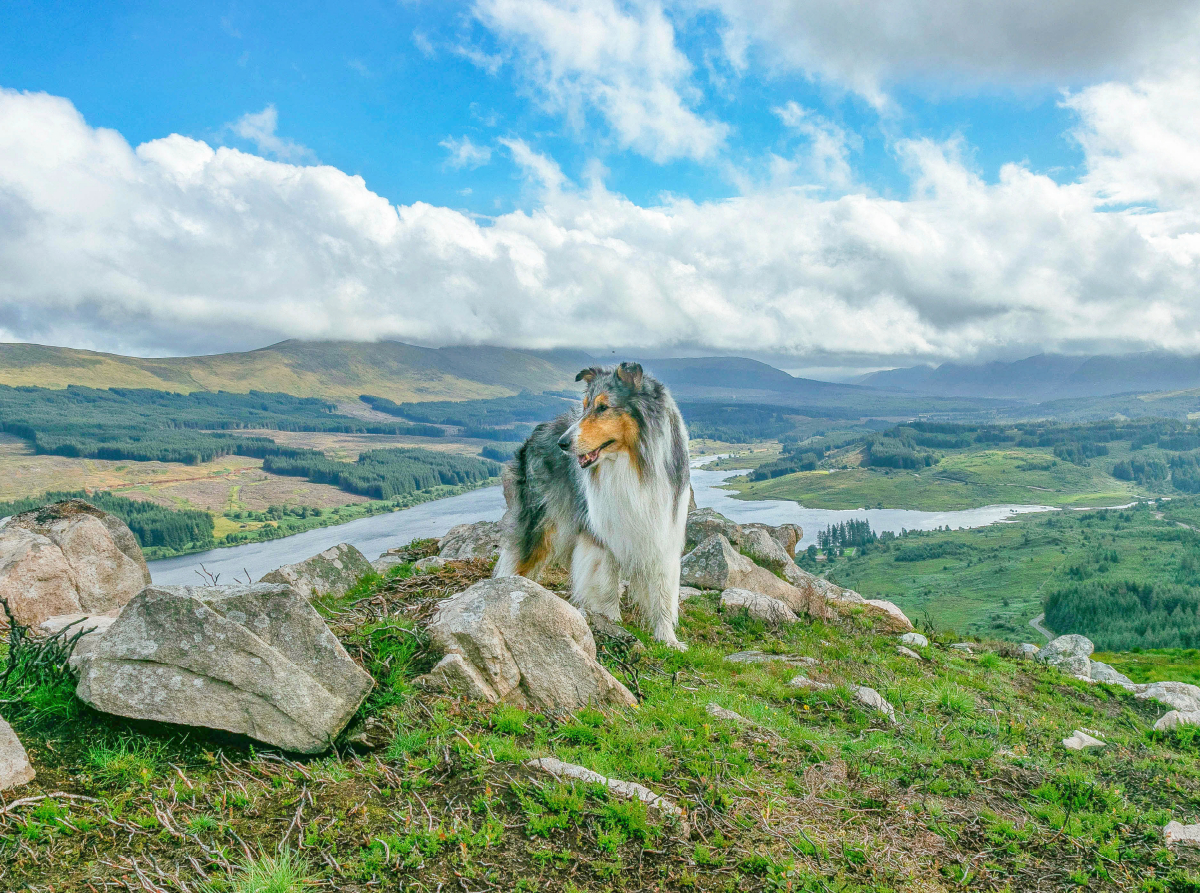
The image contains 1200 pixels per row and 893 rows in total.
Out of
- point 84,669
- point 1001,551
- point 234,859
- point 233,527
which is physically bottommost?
point 1001,551

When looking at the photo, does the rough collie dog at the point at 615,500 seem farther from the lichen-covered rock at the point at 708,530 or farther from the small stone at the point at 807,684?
the lichen-covered rock at the point at 708,530

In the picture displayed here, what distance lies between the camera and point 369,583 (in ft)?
35.4

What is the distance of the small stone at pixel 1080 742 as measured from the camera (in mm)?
8212

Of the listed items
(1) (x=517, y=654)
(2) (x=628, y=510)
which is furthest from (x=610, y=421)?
(1) (x=517, y=654)

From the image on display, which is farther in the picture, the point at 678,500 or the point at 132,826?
the point at 678,500

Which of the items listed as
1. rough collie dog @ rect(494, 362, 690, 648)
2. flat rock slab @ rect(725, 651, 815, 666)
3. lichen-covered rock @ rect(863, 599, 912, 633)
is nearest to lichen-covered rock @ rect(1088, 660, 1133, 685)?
lichen-covered rock @ rect(863, 599, 912, 633)

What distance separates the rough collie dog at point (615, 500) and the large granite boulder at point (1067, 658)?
11.1 meters

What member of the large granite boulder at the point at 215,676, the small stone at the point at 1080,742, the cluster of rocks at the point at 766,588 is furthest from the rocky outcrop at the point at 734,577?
the large granite boulder at the point at 215,676

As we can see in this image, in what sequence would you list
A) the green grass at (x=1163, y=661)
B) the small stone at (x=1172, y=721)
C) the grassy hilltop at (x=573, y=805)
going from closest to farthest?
the grassy hilltop at (x=573, y=805) < the small stone at (x=1172, y=721) < the green grass at (x=1163, y=661)

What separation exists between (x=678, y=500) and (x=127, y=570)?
856cm

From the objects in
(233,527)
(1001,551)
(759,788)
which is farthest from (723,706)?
(1001,551)

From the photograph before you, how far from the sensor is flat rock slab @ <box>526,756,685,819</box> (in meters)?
4.88

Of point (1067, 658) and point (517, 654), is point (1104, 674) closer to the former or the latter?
point (1067, 658)

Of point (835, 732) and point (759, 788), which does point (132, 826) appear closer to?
point (759, 788)
